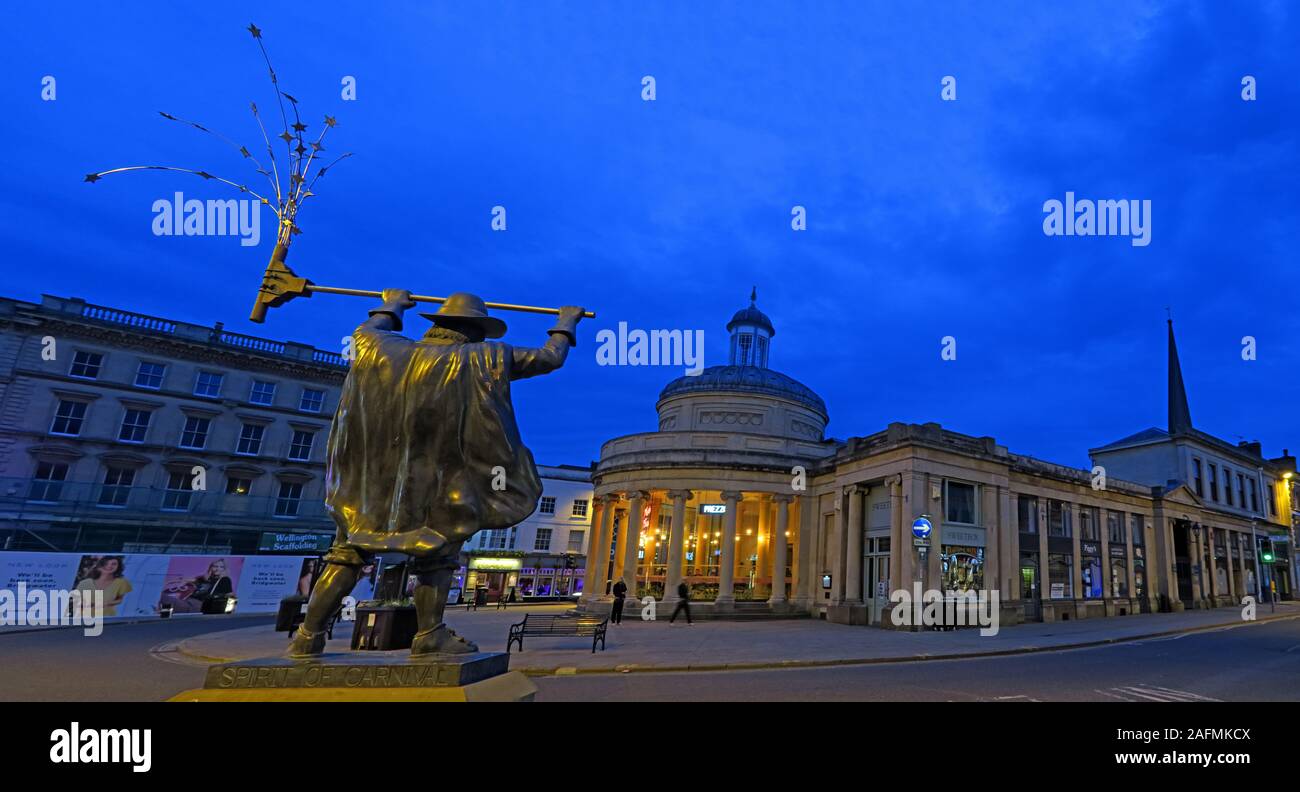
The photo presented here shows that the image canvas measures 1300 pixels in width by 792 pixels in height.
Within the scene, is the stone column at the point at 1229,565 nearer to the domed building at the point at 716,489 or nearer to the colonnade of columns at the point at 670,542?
the domed building at the point at 716,489

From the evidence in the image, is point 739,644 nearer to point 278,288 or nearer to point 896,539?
point 896,539

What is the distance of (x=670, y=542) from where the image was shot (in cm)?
Result: 3144

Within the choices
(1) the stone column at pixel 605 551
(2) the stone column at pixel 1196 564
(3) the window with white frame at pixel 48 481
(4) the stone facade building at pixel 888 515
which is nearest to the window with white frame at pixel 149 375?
(3) the window with white frame at pixel 48 481

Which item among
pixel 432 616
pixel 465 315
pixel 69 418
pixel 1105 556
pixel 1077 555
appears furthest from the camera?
pixel 69 418

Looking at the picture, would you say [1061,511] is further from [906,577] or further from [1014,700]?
[1014,700]

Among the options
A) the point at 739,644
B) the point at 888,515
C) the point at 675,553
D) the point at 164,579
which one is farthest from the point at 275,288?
the point at 675,553

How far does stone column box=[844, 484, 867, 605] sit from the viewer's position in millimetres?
27719

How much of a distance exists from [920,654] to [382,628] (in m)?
13.8

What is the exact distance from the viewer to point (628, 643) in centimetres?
1808

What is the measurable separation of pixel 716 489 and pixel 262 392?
1126 inches

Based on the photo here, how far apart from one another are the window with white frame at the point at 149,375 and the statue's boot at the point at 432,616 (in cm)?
3971

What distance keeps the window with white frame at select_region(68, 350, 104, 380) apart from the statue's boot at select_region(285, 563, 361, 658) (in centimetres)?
4023

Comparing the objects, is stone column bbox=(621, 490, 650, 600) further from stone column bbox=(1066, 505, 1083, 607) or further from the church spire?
the church spire

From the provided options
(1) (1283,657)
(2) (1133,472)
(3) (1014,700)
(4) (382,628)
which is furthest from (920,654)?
(2) (1133,472)
